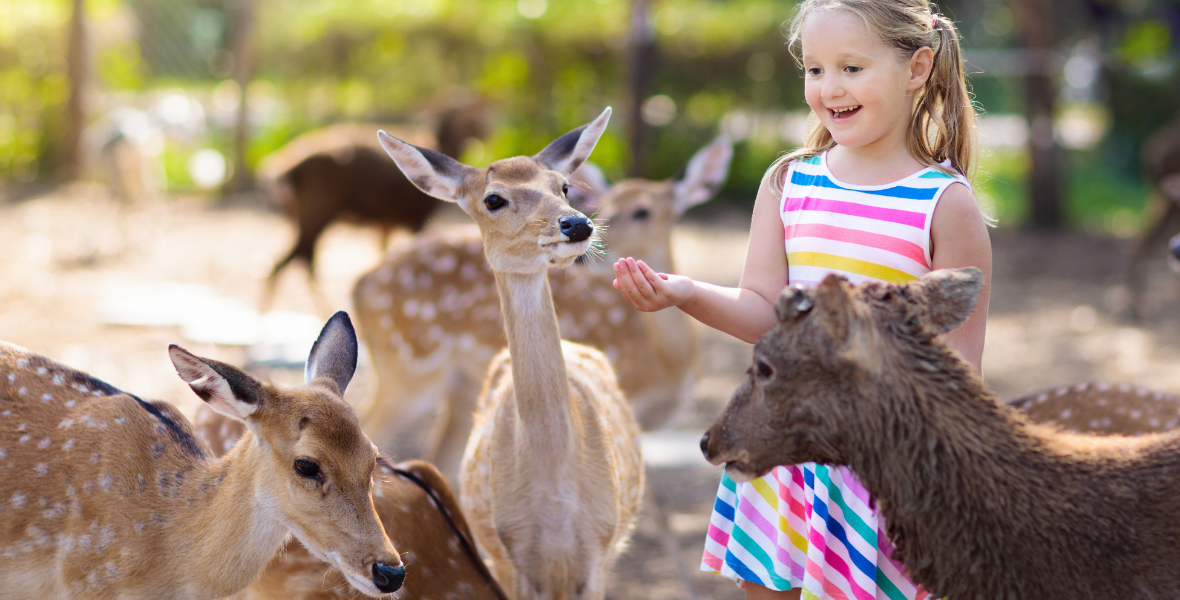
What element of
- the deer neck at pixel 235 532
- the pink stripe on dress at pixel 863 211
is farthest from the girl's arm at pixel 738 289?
the deer neck at pixel 235 532

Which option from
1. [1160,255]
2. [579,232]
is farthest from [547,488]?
[1160,255]

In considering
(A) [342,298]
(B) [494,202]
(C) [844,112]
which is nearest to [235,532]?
(B) [494,202]

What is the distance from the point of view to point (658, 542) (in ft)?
14.5

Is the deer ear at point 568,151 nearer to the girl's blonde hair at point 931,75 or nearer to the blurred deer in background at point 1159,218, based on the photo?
the girl's blonde hair at point 931,75

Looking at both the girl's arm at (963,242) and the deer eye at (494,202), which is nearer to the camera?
the girl's arm at (963,242)

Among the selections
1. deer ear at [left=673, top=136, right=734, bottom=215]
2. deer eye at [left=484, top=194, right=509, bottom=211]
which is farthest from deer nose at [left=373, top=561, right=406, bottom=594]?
deer ear at [left=673, top=136, right=734, bottom=215]

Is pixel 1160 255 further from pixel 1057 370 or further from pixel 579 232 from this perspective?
pixel 579 232

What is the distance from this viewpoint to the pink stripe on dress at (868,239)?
2180mm

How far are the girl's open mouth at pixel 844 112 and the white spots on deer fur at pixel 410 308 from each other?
2.83 m

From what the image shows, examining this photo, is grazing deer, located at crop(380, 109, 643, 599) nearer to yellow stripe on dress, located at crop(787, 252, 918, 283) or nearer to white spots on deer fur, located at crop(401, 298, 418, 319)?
yellow stripe on dress, located at crop(787, 252, 918, 283)

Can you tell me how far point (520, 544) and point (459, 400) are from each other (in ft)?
7.08

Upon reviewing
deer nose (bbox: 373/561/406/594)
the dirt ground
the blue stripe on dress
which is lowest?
the dirt ground

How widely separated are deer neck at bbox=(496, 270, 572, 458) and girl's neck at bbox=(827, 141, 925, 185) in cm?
78

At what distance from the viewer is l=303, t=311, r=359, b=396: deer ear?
2.46 meters
